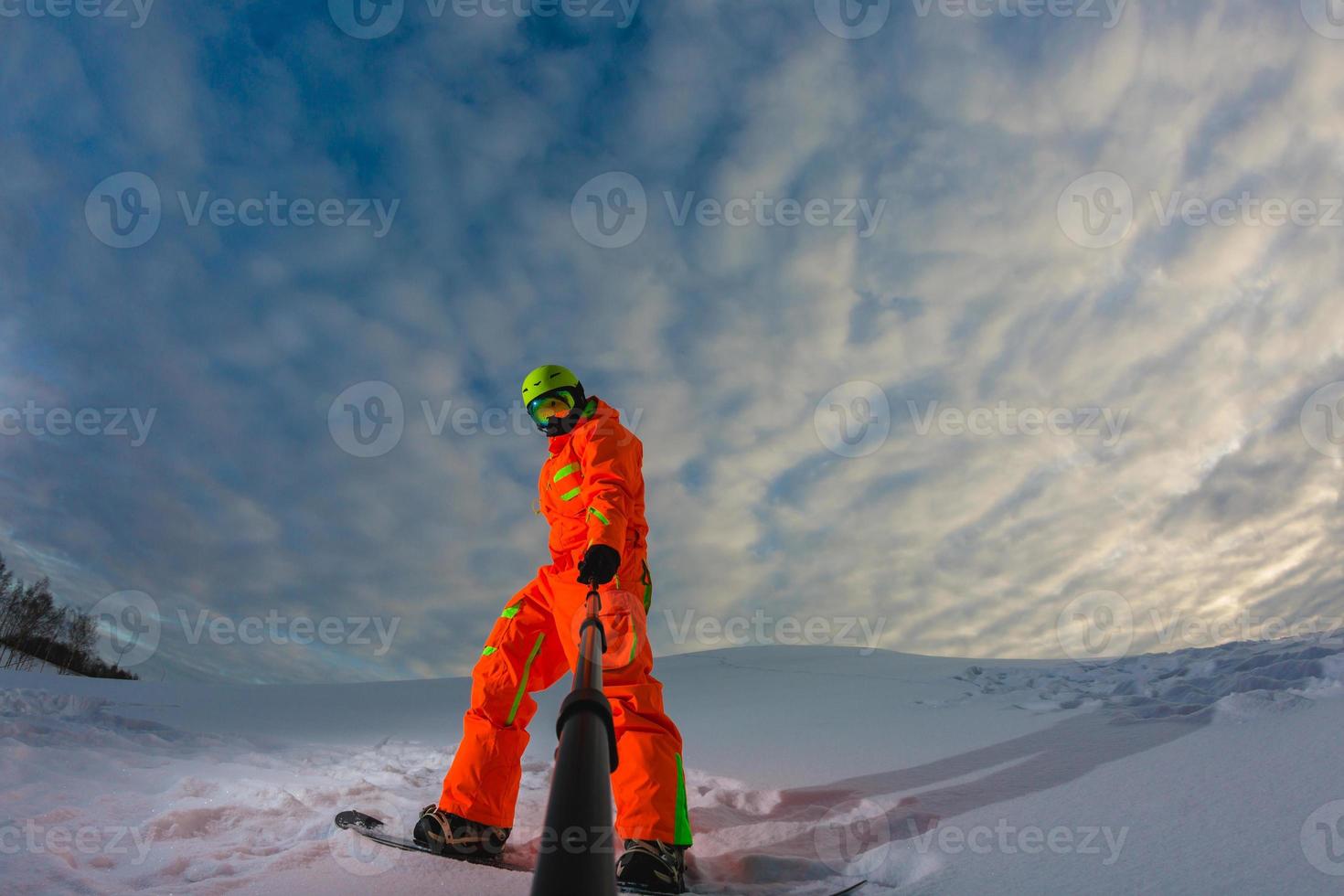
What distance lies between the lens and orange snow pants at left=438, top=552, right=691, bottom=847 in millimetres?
2391

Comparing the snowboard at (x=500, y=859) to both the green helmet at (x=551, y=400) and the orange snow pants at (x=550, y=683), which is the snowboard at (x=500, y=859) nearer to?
the orange snow pants at (x=550, y=683)

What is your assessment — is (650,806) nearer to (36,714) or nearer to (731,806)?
(731,806)

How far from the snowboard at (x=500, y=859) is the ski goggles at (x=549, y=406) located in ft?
6.54

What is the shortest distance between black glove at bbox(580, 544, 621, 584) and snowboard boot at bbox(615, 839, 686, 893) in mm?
958

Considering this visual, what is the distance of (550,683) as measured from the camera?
10.6ft

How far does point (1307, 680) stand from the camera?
344 centimetres

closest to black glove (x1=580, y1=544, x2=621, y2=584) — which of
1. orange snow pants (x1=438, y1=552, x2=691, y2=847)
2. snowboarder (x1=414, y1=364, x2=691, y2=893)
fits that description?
snowboarder (x1=414, y1=364, x2=691, y2=893)

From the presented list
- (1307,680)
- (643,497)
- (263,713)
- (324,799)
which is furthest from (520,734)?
(263,713)

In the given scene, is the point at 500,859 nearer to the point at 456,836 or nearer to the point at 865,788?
the point at 456,836

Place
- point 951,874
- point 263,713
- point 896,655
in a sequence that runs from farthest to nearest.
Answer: point 896,655
point 263,713
point 951,874

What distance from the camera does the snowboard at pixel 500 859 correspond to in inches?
81.2

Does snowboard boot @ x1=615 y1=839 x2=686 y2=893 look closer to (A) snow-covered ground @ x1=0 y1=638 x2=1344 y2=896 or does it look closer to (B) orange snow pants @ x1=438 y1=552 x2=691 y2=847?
(B) orange snow pants @ x1=438 y1=552 x2=691 y2=847

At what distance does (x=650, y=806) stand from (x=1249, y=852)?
1.76 metres

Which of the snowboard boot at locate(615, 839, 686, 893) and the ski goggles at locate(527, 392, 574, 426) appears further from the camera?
the ski goggles at locate(527, 392, 574, 426)
